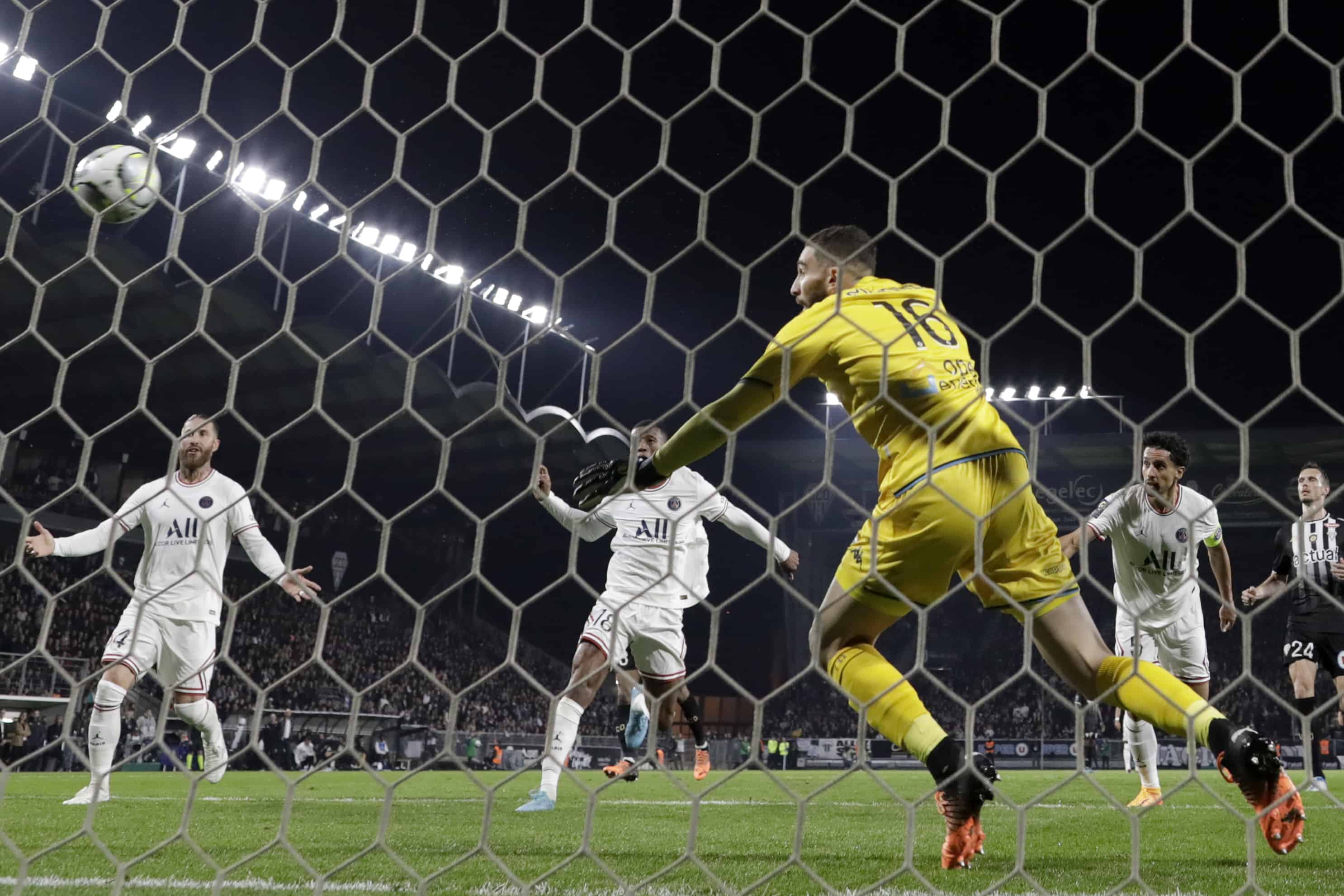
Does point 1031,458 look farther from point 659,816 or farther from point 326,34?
point 326,34

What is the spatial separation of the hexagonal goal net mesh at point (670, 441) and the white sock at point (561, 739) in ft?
0.14

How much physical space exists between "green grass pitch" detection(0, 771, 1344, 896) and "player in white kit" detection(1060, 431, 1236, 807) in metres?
0.45

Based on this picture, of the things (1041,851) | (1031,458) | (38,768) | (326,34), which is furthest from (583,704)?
(38,768)

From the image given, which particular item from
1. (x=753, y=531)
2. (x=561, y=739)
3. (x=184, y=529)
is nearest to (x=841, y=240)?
(x=753, y=531)

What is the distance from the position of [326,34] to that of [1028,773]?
1268cm

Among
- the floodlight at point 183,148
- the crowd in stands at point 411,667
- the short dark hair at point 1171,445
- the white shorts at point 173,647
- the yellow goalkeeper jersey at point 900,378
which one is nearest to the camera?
the yellow goalkeeper jersey at point 900,378

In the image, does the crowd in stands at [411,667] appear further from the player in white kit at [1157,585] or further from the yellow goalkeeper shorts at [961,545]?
the yellow goalkeeper shorts at [961,545]

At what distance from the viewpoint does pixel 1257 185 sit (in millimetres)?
13805

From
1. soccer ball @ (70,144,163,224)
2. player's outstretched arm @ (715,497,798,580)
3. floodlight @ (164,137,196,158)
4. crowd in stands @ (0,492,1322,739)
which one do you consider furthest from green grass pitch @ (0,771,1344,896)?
crowd in stands @ (0,492,1322,739)

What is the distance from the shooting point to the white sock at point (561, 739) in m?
4.96

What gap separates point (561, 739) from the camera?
5176mm

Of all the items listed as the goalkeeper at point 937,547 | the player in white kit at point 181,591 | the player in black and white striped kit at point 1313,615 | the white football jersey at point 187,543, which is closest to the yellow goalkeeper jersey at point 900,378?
the goalkeeper at point 937,547

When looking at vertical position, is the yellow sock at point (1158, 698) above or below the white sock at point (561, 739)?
above

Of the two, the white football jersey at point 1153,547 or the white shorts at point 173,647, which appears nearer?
the white football jersey at point 1153,547
